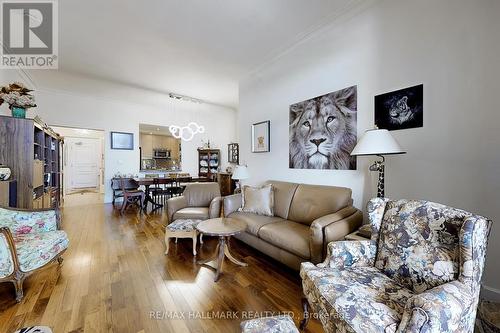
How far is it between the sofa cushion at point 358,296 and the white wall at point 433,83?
1063mm

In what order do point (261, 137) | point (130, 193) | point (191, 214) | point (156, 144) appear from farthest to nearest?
point (156, 144), point (130, 193), point (261, 137), point (191, 214)

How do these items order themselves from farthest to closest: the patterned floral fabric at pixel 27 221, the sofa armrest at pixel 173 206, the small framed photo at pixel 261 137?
the small framed photo at pixel 261 137
the sofa armrest at pixel 173 206
the patterned floral fabric at pixel 27 221

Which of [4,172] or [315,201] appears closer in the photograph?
[4,172]

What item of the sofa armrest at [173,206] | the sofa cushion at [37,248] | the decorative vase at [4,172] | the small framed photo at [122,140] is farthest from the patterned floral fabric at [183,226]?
the small framed photo at [122,140]

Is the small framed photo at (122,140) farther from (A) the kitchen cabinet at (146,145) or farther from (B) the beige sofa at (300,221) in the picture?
(B) the beige sofa at (300,221)

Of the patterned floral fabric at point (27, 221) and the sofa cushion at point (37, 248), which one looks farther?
the patterned floral fabric at point (27, 221)

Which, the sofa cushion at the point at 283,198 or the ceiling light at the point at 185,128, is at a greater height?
the ceiling light at the point at 185,128

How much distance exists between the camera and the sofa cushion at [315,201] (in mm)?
2385

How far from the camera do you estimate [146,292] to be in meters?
1.89

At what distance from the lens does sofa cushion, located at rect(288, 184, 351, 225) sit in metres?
2.38

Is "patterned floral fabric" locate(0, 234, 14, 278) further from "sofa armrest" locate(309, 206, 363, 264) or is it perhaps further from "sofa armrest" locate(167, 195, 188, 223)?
"sofa armrest" locate(309, 206, 363, 264)

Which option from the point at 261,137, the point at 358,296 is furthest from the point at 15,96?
the point at 358,296

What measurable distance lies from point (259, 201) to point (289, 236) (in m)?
0.90

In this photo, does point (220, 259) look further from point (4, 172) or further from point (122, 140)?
point (122, 140)
